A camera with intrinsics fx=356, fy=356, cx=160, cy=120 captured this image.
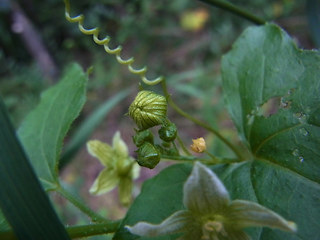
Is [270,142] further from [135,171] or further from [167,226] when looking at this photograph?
[135,171]

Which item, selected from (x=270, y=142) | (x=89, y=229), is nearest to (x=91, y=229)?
(x=89, y=229)

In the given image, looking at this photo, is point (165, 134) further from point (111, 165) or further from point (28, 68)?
point (28, 68)

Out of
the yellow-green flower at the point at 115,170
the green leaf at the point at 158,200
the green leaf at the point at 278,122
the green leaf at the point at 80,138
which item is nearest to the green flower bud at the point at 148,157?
the green leaf at the point at 158,200

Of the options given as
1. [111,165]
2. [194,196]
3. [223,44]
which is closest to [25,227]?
[194,196]

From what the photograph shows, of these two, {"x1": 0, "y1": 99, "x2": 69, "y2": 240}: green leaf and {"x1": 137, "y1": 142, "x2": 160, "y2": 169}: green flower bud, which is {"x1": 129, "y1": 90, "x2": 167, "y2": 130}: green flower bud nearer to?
{"x1": 137, "y1": 142, "x2": 160, "y2": 169}: green flower bud

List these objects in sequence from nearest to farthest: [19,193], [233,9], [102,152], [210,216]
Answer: [19,193] → [210,216] → [233,9] → [102,152]

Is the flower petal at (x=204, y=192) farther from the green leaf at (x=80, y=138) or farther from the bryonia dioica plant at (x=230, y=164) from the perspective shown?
the green leaf at (x=80, y=138)

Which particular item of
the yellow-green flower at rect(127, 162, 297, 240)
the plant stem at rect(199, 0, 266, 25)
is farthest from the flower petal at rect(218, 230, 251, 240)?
the plant stem at rect(199, 0, 266, 25)
